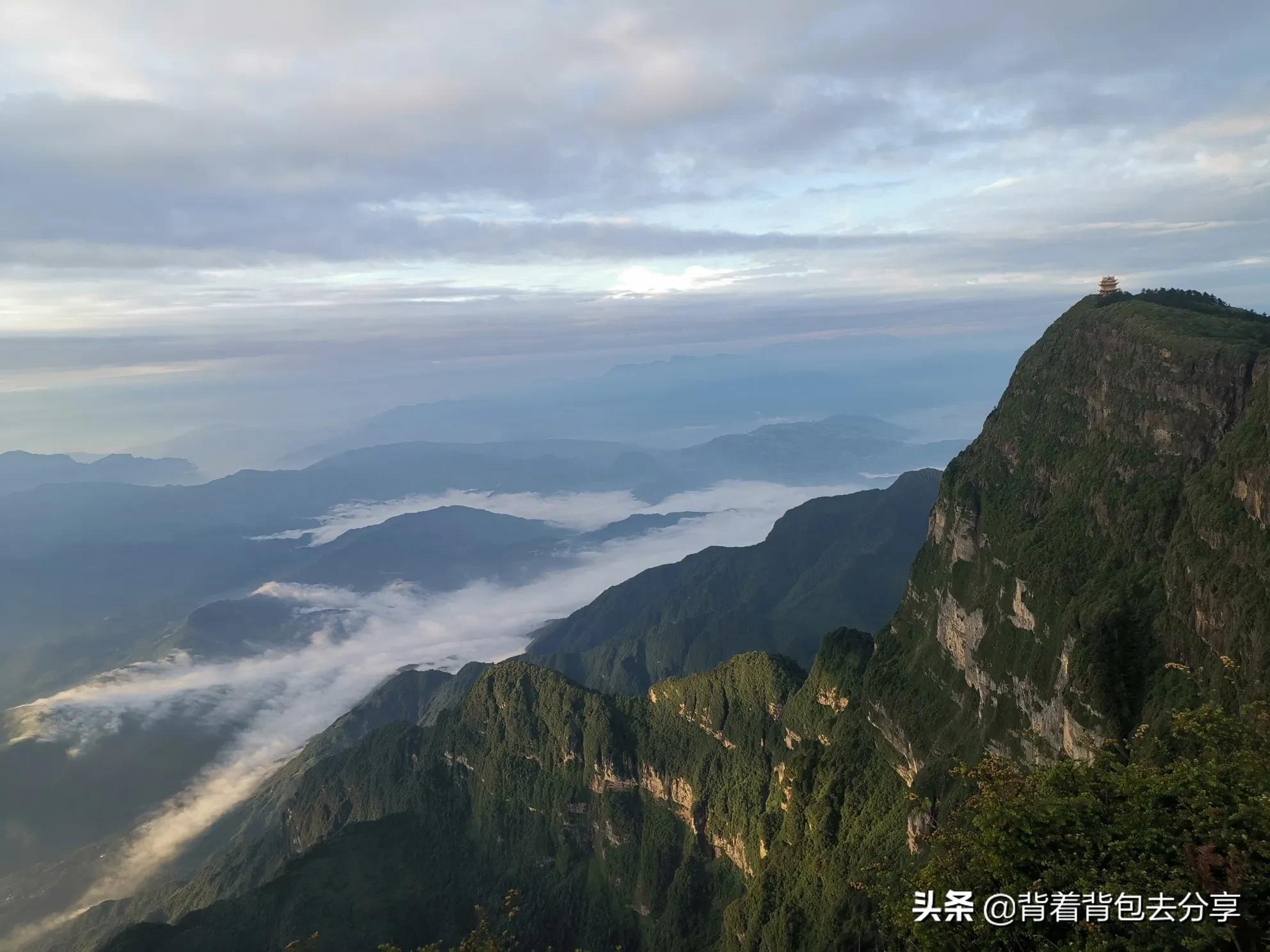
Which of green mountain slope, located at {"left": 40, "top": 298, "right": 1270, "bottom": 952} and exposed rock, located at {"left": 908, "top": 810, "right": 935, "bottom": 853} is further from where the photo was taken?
exposed rock, located at {"left": 908, "top": 810, "right": 935, "bottom": 853}

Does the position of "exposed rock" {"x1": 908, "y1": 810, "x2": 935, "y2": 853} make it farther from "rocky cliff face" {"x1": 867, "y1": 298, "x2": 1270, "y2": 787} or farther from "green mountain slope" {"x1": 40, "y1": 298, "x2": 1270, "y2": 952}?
"rocky cliff face" {"x1": 867, "y1": 298, "x2": 1270, "y2": 787}

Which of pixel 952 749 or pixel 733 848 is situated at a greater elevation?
pixel 952 749

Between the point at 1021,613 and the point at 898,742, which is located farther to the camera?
the point at 898,742

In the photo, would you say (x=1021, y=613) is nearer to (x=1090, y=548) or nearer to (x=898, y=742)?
(x=1090, y=548)

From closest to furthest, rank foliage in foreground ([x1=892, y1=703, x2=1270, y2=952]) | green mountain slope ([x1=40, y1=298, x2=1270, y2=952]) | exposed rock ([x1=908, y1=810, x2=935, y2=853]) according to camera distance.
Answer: foliage in foreground ([x1=892, y1=703, x2=1270, y2=952]), green mountain slope ([x1=40, y1=298, x2=1270, y2=952]), exposed rock ([x1=908, y1=810, x2=935, y2=853])

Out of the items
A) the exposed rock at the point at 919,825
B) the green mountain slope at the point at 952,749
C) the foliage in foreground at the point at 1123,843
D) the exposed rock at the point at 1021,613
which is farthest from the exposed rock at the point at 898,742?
the foliage in foreground at the point at 1123,843

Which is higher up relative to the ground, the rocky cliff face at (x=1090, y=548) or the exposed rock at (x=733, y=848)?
the rocky cliff face at (x=1090, y=548)

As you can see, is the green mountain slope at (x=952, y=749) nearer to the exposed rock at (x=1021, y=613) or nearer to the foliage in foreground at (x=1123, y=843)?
the foliage in foreground at (x=1123, y=843)

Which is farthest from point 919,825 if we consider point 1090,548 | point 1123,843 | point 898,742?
point 1123,843

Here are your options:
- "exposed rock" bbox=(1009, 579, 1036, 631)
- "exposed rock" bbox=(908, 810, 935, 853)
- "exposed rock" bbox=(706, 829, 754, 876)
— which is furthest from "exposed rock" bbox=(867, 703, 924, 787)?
"exposed rock" bbox=(706, 829, 754, 876)

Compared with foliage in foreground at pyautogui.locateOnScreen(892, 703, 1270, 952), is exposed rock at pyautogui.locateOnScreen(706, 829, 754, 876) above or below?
below
